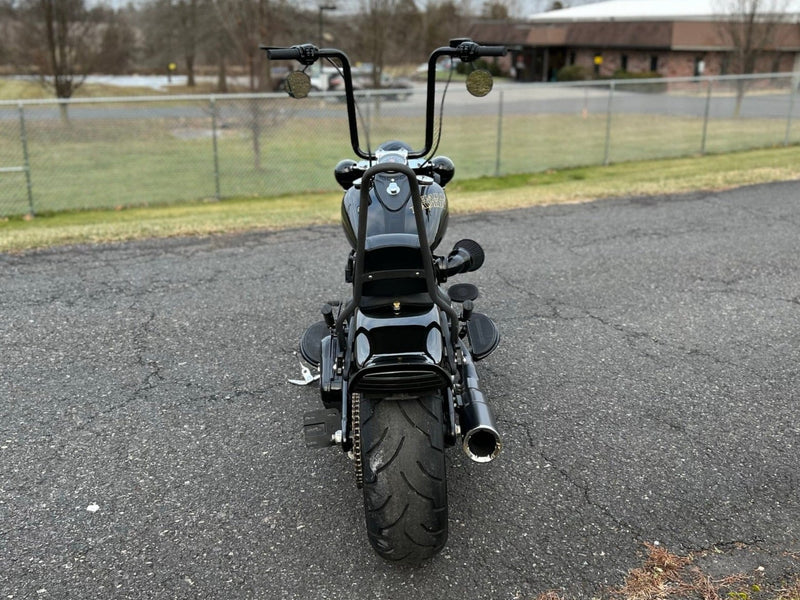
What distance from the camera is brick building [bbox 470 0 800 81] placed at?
34.7 m

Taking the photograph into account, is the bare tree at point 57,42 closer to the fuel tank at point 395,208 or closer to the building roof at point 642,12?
the fuel tank at point 395,208

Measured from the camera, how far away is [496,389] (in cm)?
430

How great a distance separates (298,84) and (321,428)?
1.68 metres

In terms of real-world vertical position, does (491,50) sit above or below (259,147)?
above

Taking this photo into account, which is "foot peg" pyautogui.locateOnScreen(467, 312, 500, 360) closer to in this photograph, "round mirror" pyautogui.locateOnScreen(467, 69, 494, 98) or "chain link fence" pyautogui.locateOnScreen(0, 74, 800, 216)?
"round mirror" pyautogui.locateOnScreen(467, 69, 494, 98)

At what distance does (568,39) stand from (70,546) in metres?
49.8

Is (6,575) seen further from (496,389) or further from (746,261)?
(746,261)

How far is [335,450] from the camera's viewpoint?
12.1ft

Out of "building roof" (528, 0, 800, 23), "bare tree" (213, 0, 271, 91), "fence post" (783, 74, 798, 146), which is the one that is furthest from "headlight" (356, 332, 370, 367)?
"building roof" (528, 0, 800, 23)

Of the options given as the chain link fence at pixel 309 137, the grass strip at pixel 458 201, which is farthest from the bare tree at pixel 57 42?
the grass strip at pixel 458 201

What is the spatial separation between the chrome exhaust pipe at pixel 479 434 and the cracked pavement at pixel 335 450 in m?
0.41

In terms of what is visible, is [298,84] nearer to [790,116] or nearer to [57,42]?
[790,116]

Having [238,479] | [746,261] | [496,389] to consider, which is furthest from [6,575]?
[746,261]

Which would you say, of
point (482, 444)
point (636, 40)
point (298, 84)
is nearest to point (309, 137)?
point (298, 84)
